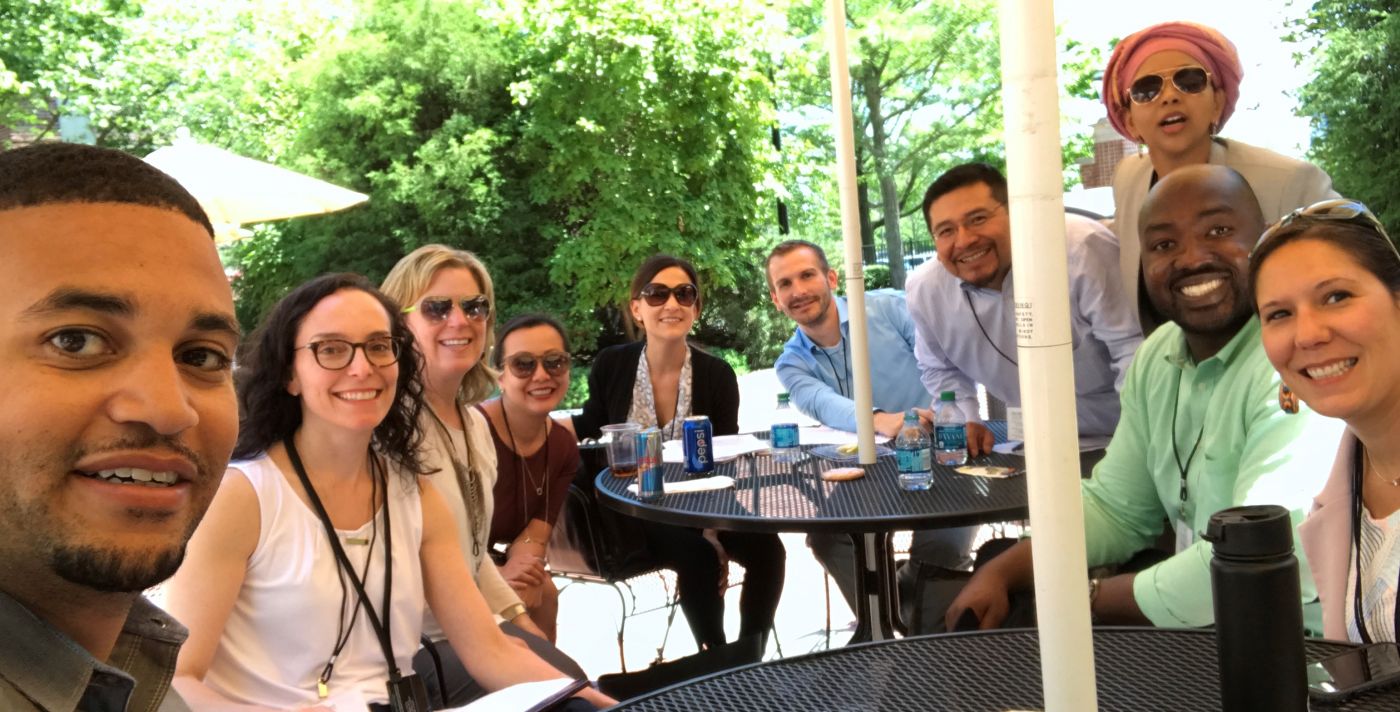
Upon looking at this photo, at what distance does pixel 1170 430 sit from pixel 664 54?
487 inches

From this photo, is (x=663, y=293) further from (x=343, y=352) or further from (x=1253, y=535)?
(x=1253, y=535)

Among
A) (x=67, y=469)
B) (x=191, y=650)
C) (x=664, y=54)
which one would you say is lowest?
(x=191, y=650)

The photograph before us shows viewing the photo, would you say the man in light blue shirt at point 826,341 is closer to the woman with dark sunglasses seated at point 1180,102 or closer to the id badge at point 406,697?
the woman with dark sunglasses seated at point 1180,102

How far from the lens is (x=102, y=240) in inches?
38.9

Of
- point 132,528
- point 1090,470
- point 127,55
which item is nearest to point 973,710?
point 132,528

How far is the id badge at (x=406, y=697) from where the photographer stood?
2.13 m

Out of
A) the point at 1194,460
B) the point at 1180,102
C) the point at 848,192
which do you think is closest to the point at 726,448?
the point at 848,192

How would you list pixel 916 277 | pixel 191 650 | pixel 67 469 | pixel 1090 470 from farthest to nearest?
pixel 916 277, pixel 1090 470, pixel 191 650, pixel 67 469

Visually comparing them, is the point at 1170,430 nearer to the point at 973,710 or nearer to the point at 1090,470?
the point at 1090,470

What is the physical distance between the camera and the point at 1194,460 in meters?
2.33

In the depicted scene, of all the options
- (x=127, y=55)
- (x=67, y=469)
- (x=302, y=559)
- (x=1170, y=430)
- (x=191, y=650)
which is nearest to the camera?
(x=67, y=469)

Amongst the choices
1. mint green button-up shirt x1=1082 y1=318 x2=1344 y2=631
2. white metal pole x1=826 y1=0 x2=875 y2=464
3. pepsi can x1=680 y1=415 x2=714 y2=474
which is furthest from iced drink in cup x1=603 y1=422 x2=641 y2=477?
mint green button-up shirt x1=1082 y1=318 x2=1344 y2=631

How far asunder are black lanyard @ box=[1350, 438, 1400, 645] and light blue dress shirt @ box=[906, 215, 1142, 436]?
1.45 m

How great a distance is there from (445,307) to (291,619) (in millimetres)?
1518
